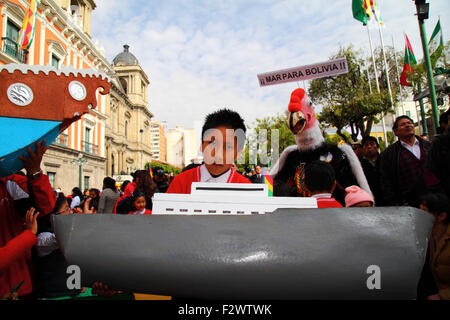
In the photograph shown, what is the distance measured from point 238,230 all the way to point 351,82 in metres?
19.8

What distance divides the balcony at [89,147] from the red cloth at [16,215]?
27.7m

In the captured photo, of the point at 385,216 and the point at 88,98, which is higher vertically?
the point at 88,98

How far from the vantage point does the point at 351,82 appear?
18.3 meters

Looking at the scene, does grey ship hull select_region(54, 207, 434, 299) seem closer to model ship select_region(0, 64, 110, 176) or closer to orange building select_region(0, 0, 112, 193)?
model ship select_region(0, 64, 110, 176)

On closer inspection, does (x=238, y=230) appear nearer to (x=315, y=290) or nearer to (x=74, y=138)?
(x=315, y=290)

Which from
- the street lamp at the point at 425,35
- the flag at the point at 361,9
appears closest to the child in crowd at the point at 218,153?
the street lamp at the point at 425,35

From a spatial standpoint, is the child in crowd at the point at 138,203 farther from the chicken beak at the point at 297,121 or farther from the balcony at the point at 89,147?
the balcony at the point at 89,147

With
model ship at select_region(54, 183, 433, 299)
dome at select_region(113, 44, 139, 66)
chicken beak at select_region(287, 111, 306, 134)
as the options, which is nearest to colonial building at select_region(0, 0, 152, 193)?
chicken beak at select_region(287, 111, 306, 134)

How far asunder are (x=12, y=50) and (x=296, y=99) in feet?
69.3

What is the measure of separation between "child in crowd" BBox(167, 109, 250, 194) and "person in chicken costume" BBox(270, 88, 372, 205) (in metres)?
→ 1.30

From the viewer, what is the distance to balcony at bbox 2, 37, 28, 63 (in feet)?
57.9
